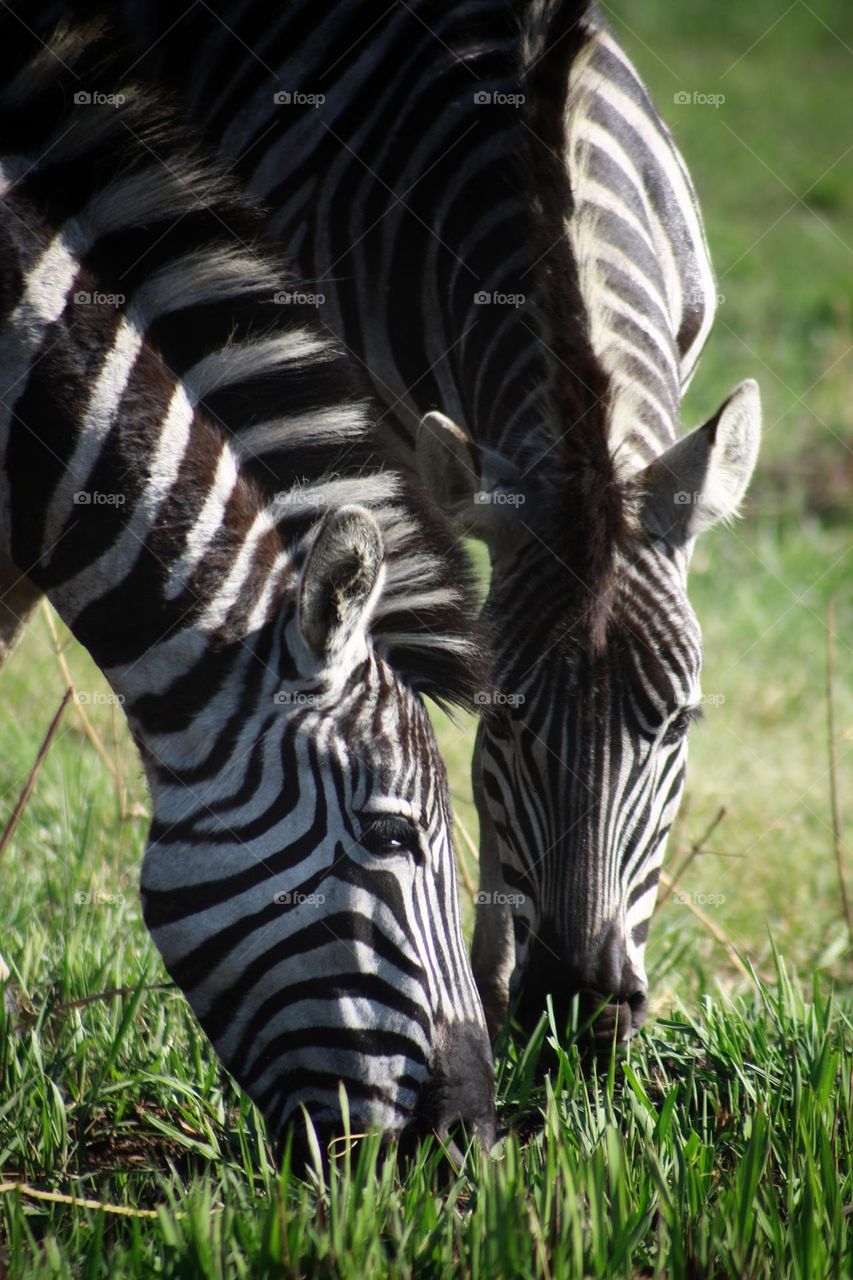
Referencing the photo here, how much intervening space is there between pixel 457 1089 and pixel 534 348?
224cm

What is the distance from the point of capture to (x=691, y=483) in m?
3.41

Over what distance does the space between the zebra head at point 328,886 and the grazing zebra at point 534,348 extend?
46cm

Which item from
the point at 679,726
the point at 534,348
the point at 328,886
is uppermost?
the point at 534,348

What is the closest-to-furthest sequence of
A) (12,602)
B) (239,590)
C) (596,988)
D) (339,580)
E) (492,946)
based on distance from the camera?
(339,580) → (239,590) → (596,988) → (12,602) → (492,946)

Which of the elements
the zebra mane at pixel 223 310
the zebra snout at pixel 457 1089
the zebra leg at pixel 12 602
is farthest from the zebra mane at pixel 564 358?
the zebra leg at pixel 12 602

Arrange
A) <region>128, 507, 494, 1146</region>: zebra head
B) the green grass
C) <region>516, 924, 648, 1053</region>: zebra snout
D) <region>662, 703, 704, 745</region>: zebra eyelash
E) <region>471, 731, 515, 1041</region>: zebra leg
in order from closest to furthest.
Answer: the green grass → <region>128, 507, 494, 1146</region>: zebra head → <region>516, 924, 648, 1053</region>: zebra snout → <region>662, 703, 704, 745</region>: zebra eyelash → <region>471, 731, 515, 1041</region>: zebra leg

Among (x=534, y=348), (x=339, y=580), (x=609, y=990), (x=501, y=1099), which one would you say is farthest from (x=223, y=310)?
(x=501, y=1099)

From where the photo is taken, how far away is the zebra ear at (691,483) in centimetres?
340

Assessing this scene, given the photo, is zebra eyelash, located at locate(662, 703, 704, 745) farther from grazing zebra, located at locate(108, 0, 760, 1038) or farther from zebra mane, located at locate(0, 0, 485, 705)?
zebra mane, located at locate(0, 0, 485, 705)

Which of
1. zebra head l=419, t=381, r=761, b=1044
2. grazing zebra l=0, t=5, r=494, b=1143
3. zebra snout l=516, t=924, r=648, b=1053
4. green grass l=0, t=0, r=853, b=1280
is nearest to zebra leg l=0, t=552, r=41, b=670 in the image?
grazing zebra l=0, t=5, r=494, b=1143

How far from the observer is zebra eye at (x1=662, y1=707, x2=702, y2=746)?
3.36m

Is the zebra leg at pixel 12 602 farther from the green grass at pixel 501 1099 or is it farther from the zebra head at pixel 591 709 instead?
the zebra head at pixel 591 709

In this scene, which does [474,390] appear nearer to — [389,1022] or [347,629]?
[347,629]

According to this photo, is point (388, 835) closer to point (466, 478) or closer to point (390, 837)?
point (390, 837)
